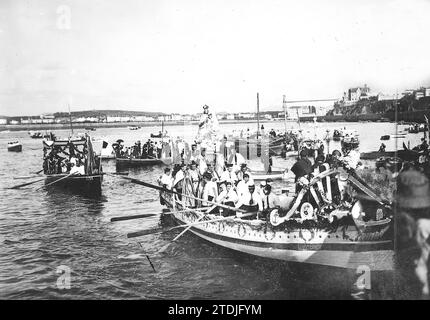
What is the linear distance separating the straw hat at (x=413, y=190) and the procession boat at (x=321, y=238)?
63 centimetres

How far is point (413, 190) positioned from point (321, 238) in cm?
255

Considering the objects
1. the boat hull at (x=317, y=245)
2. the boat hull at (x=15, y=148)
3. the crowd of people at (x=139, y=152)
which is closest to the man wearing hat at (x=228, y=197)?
the boat hull at (x=317, y=245)

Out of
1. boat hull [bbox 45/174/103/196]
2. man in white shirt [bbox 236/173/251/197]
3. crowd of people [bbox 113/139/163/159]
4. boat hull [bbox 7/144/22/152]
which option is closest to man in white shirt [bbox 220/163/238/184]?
man in white shirt [bbox 236/173/251/197]

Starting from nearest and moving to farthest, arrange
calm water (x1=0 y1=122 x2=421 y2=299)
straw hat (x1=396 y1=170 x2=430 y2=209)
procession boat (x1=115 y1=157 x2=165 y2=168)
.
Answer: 1. straw hat (x1=396 y1=170 x2=430 y2=209)
2. calm water (x1=0 y1=122 x2=421 y2=299)
3. procession boat (x1=115 y1=157 x2=165 y2=168)

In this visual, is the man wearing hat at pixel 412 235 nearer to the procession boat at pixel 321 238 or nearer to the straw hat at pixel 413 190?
the straw hat at pixel 413 190

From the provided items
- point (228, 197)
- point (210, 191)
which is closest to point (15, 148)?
point (210, 191)

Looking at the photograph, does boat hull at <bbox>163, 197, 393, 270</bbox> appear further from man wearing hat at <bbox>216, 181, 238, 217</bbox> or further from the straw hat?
the straw hat

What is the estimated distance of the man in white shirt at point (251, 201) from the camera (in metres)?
11.5

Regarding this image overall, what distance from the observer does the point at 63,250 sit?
47.2ft

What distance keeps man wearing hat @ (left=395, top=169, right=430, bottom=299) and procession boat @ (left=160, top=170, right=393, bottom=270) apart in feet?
0.85

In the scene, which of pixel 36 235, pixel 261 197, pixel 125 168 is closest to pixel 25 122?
pixel 125 168

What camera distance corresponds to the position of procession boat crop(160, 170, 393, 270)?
9.34 m

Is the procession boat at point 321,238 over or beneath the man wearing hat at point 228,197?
beneath

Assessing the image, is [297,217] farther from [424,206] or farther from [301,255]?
[424,206]
